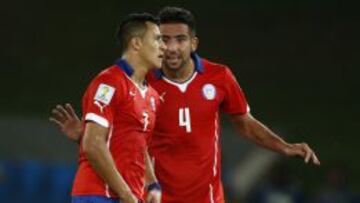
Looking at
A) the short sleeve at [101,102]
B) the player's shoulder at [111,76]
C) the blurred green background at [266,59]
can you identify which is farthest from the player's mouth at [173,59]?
the blurred green background at [266,59]

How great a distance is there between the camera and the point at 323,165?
11938 mm

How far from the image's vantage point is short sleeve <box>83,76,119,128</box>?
5.48 m

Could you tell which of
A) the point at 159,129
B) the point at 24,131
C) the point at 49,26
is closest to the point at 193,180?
the point at 159,129

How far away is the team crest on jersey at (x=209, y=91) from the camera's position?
21.4 feet

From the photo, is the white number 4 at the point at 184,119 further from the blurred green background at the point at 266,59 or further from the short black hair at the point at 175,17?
the blurred green background at the point at 266,59

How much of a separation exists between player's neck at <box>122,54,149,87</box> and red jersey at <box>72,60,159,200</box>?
0.04 m

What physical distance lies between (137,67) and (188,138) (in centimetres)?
82

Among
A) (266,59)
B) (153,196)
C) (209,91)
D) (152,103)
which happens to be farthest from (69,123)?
(266,59)

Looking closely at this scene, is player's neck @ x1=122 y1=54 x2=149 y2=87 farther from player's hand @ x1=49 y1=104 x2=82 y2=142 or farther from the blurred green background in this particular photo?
the blurred green background

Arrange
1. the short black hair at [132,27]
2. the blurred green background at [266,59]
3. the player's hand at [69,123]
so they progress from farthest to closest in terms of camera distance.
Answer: the blurred green background at [266,59], the player's hand at [69,123], the short black hair at [132,27]

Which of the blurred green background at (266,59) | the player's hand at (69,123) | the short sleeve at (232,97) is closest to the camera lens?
the player's hand at (69,123)

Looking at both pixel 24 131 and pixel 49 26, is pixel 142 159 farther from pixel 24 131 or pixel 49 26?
pixel 49 26

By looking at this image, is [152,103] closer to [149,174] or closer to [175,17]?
[149,174]

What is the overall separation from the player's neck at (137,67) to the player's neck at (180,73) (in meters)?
0.73
